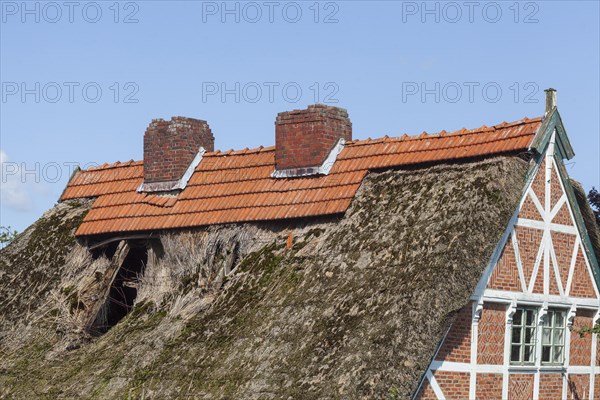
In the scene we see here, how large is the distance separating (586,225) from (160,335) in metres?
7.12

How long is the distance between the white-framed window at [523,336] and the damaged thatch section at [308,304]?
5.97 ft

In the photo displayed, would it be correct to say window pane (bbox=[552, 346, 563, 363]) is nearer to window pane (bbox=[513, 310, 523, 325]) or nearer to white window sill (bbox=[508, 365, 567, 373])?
white window sill (bbox=[508, 365, 567, 373])

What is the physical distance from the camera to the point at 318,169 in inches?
845

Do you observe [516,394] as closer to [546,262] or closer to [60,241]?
[546,262]

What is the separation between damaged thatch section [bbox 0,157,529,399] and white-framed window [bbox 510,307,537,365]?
1821mm

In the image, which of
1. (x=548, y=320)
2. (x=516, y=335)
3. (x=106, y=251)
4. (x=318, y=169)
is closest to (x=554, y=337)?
(x=548, y=320)

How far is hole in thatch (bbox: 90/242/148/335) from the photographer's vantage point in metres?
22.4

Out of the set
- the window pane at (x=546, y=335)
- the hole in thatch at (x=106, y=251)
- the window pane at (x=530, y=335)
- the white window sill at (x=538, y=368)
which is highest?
the hole in thatch at (x=106, y=251)

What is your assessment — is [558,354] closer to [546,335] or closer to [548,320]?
[546,335]

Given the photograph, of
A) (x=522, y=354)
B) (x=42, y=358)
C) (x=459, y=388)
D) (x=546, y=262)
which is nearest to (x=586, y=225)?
(x=546, y=262)

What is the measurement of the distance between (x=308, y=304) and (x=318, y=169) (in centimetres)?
359

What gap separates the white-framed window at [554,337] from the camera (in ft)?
64.7

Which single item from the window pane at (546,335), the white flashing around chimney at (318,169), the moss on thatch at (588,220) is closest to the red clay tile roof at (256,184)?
the white flashing around chimney at (318,169)

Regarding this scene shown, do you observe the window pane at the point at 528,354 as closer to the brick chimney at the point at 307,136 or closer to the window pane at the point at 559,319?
the window pane at the point at 559,319
